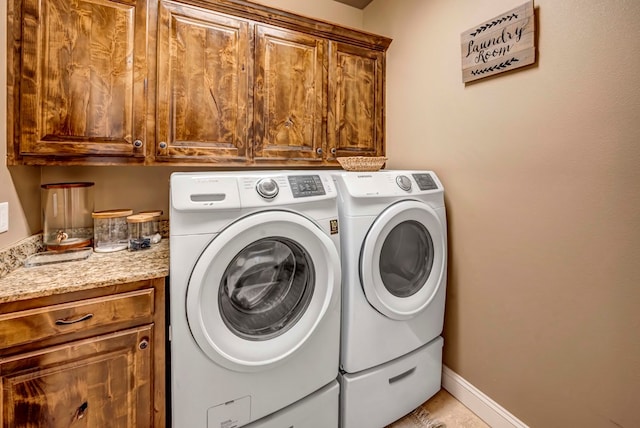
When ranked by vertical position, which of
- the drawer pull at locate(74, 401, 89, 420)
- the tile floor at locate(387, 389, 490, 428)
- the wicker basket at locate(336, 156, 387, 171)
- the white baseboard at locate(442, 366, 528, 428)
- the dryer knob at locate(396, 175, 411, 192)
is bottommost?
the tile floor at locate(387, 389, 490, 428)

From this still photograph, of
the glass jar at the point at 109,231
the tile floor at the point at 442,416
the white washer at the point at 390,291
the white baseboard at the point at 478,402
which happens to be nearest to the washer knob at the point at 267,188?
the white washer at the point at 390,291

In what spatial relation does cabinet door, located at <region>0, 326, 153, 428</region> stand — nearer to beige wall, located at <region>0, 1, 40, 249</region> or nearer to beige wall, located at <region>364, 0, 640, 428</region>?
beige wall, located at <region>0, 1, 40, 249</region>

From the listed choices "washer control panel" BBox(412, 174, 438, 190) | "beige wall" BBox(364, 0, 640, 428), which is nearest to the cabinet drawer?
"washer control panel" BBox(412, 174, 438, 190)

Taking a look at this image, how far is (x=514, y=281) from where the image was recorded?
1485 mm

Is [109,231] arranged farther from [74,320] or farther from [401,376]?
[401,376]

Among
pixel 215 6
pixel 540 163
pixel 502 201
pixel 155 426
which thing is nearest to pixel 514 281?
pixel 502 201

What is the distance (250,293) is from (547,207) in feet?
4.33

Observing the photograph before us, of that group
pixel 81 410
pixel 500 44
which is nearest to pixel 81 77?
pixel 81 410

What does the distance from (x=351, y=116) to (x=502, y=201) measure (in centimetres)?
108

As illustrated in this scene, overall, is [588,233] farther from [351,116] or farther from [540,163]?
[351,116]

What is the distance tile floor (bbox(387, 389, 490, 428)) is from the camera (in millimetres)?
1597

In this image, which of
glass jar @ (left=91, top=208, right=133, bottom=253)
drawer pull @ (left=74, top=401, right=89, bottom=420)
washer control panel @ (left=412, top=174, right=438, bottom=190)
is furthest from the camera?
washer control panel @ (left=412, top=174, right=438, bottom=190)

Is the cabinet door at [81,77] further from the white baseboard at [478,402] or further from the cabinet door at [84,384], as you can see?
the white baseboard at [478,402]

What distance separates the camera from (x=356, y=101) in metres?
2.12
